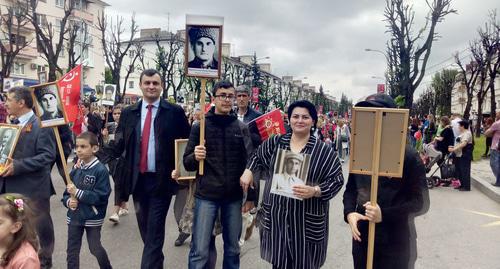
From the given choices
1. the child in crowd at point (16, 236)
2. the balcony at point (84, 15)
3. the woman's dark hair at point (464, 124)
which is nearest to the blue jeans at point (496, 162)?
the woman's dark hair at point (464, 124)

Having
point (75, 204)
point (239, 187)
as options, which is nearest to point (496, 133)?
point (239, 187)

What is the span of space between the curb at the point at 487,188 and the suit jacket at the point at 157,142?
7.89m

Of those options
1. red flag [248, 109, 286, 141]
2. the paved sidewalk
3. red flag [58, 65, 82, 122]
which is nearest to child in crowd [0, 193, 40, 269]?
red flag [58, 65, 82, 122]

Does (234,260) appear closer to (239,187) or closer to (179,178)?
(239,187)

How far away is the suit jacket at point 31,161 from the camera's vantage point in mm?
3973

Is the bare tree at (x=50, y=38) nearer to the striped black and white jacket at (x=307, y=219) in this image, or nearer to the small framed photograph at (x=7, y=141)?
the small framed photograph at (x=7, y=141)

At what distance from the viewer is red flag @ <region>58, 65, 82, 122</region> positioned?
14.9 feet

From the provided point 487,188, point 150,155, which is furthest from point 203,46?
point 487,188

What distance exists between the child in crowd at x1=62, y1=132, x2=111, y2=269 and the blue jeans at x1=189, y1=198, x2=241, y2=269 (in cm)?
97

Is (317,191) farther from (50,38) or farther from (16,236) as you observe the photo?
(50,38)

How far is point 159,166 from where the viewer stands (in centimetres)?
404

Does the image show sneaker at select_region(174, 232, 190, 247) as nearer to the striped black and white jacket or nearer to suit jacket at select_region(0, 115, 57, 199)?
suit jacket at select_region(0, 115, 57, 199)

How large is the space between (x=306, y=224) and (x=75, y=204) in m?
2.19

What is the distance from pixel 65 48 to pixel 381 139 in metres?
50.5
